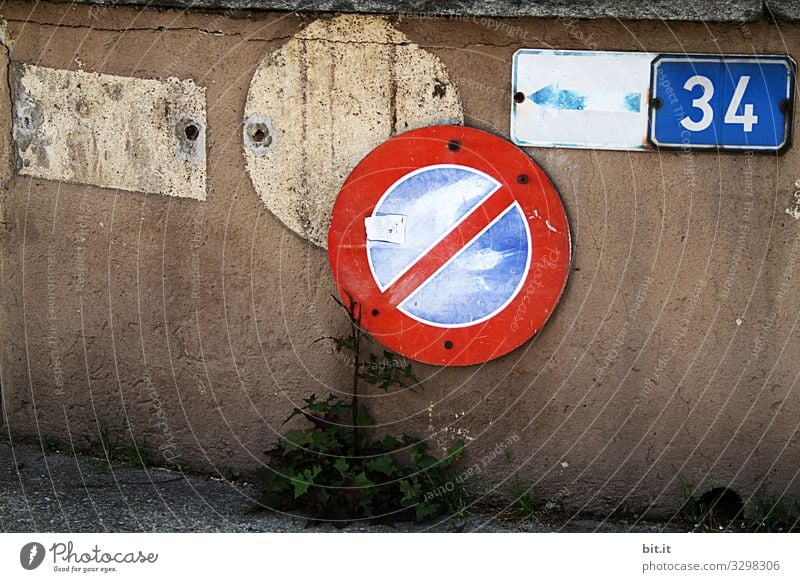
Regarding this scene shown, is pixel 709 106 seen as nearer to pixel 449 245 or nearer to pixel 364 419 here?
pixel 449 245

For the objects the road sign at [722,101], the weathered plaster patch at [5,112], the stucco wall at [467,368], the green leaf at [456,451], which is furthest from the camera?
the weathered plaster patch at [5,112]

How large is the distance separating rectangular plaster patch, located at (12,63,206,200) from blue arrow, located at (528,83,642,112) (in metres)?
1.20

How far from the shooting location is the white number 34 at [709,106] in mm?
3527

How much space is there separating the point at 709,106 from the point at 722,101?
4 cm

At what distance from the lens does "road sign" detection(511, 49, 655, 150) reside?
358 centimetres

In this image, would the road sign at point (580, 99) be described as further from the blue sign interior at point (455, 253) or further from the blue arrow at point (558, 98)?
the blue sign interior at point (455, 253)

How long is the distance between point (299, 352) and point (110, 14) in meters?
1.38

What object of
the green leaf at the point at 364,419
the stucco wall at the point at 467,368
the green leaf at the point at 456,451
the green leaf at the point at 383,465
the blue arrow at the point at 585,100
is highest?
the blue arrow at the point at 585,100

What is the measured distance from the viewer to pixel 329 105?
3740mm

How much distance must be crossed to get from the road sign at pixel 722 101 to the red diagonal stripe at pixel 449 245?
0.57 m

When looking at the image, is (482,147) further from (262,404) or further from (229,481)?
(229,481)

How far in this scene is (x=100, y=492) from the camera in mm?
3764

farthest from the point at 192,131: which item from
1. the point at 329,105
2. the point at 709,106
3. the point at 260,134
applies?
the point at 709,106

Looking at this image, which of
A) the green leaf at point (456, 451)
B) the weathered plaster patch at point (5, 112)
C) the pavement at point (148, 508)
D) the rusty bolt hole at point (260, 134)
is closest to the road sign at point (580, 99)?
the rusty bolt hole at point (260, 134)
